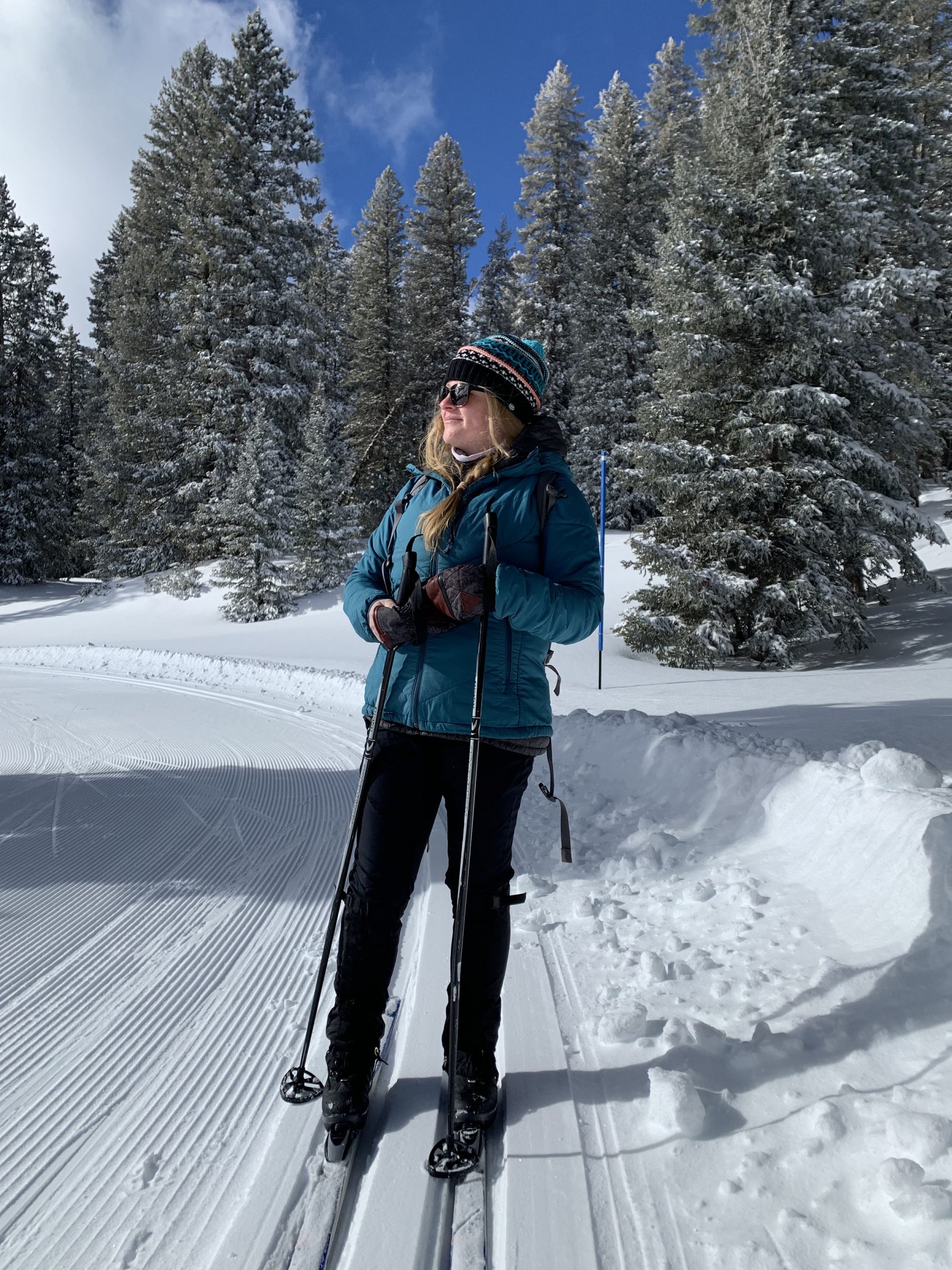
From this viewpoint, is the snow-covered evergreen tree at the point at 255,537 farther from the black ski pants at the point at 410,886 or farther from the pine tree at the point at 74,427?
the black ski pants at the point at 410,886

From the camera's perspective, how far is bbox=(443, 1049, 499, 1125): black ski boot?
184 centimetres

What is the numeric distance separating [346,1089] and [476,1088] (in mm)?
334

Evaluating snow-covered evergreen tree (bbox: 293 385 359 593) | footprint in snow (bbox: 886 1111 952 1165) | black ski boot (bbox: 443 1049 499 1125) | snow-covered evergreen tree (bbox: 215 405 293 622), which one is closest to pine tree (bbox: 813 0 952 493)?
footprint in snow (bbox: 886 1111 952 1165)

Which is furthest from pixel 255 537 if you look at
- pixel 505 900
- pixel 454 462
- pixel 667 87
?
pixel 667 87

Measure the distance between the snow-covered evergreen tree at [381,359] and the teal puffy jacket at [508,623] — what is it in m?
24.4

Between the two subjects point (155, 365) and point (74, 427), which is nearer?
point (155, 365)

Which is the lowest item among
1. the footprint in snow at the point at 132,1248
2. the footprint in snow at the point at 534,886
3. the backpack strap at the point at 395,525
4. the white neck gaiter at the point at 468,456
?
the footprint in snow at the point at 132,1248

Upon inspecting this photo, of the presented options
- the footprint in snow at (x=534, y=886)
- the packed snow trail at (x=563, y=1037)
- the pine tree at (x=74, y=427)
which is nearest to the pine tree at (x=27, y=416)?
the pine tree at (x=74, y=427)

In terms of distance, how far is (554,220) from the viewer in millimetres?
25406

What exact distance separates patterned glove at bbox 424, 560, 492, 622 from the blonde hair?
0.15m

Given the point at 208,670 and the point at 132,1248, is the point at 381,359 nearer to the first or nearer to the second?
the point at 208,670

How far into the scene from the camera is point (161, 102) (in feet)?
83.9

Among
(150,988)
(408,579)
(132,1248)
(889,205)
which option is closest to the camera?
(132,1248)

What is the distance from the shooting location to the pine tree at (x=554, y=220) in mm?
24531
